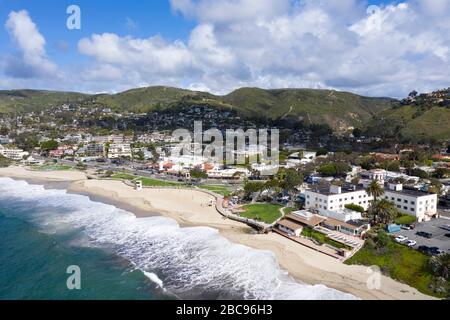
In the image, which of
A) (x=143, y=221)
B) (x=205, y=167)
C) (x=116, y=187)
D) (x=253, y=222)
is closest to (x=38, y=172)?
(x=116, y=187)

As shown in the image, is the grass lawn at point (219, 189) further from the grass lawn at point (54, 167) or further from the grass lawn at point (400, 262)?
the grass lawn at point (54, 167)

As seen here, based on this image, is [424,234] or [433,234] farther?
[433,234]

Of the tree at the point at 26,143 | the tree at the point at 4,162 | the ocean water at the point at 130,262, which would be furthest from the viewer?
the tree at the point at 26,143

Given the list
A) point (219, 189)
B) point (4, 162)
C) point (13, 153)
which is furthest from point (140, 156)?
point (219, 189)

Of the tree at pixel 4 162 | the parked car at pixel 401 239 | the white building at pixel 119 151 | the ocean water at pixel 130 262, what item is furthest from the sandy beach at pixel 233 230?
the white building at pixel 119 151
